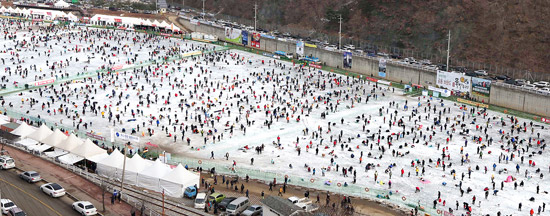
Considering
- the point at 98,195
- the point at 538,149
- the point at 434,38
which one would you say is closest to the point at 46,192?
the point at 98,195

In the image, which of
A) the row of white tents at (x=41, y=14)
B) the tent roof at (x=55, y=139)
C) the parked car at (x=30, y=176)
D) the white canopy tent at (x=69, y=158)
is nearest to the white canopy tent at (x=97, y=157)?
the white canopy tent at (x=69, y=158)

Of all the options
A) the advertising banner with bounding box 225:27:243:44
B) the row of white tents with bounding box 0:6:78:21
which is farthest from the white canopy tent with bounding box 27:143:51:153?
the row of white tents with bounding box 0:6:78:21

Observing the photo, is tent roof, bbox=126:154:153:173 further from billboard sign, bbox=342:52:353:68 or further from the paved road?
Answer: billboard sign, bbox=342:52:353:68

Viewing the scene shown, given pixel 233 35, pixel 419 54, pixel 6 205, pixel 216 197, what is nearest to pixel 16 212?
pixel 6 205

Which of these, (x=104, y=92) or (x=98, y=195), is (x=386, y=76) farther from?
(x=98, y=195)

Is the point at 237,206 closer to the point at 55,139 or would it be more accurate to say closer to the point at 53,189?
the point at 53,189

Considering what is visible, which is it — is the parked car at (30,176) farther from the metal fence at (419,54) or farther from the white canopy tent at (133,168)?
the metal fence at (419,54)

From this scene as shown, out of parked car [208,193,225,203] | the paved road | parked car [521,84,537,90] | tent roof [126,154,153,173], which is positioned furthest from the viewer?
parked car [521,84,537,90]
